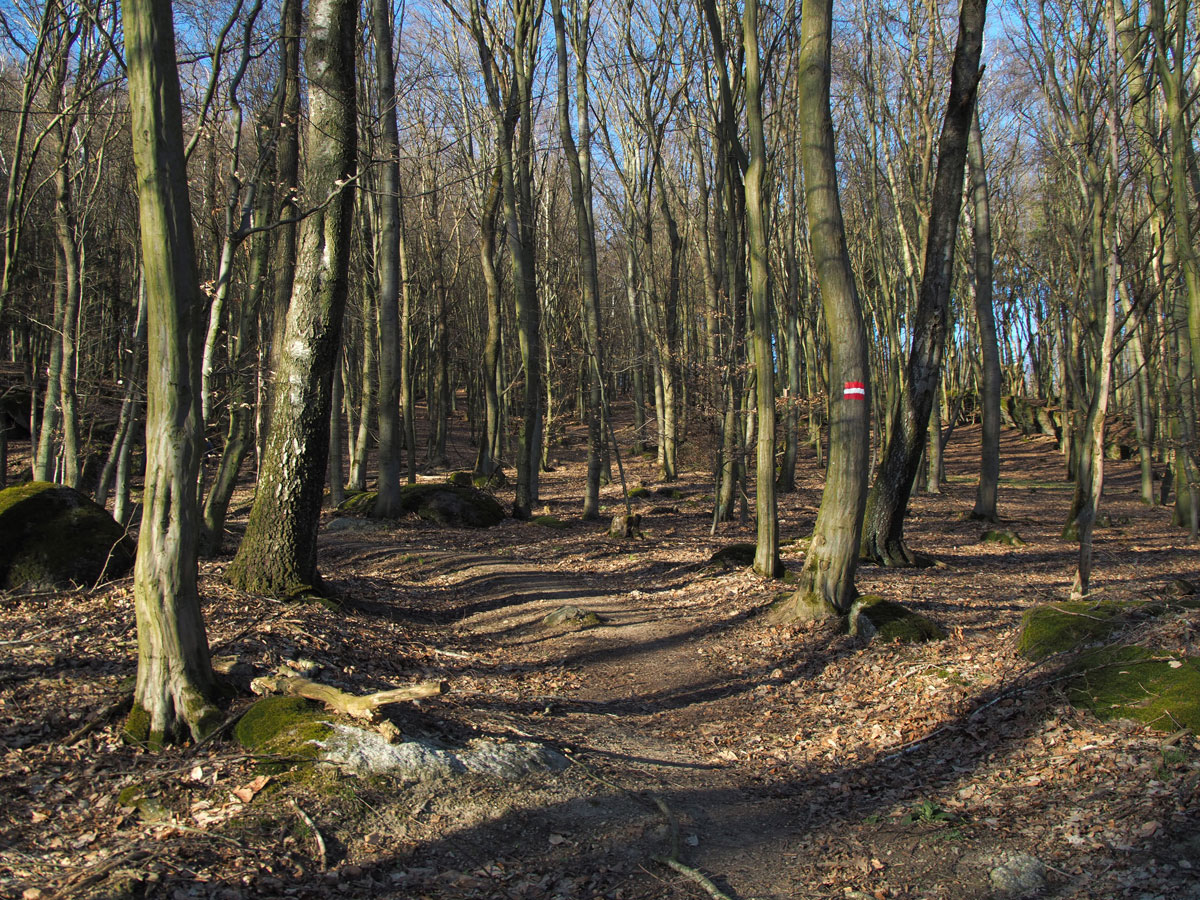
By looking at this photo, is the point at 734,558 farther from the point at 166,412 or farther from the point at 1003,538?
the point at 166,412

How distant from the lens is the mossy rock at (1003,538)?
12641mm

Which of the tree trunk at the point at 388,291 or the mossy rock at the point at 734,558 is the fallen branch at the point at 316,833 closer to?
the mossy rock at the point at 734,558

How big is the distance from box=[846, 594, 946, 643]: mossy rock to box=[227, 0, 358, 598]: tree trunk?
16.5ft

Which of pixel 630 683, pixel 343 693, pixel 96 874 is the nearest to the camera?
pixel 96 874

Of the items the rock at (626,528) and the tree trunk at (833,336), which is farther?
the rock at (626,528)

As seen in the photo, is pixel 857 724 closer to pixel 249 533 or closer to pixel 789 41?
pixel 249 533

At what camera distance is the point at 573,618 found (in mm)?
8070

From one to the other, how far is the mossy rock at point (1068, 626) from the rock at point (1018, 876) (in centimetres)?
243

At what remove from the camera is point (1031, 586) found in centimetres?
948

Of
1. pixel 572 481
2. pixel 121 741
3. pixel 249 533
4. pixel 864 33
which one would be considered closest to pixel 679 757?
pixel 121 741

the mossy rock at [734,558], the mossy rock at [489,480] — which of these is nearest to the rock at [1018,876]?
the mossy rock at [734,558]

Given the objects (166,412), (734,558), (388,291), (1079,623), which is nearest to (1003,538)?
(734,558)

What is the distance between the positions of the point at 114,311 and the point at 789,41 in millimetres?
17352

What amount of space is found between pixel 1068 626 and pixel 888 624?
164 cm
